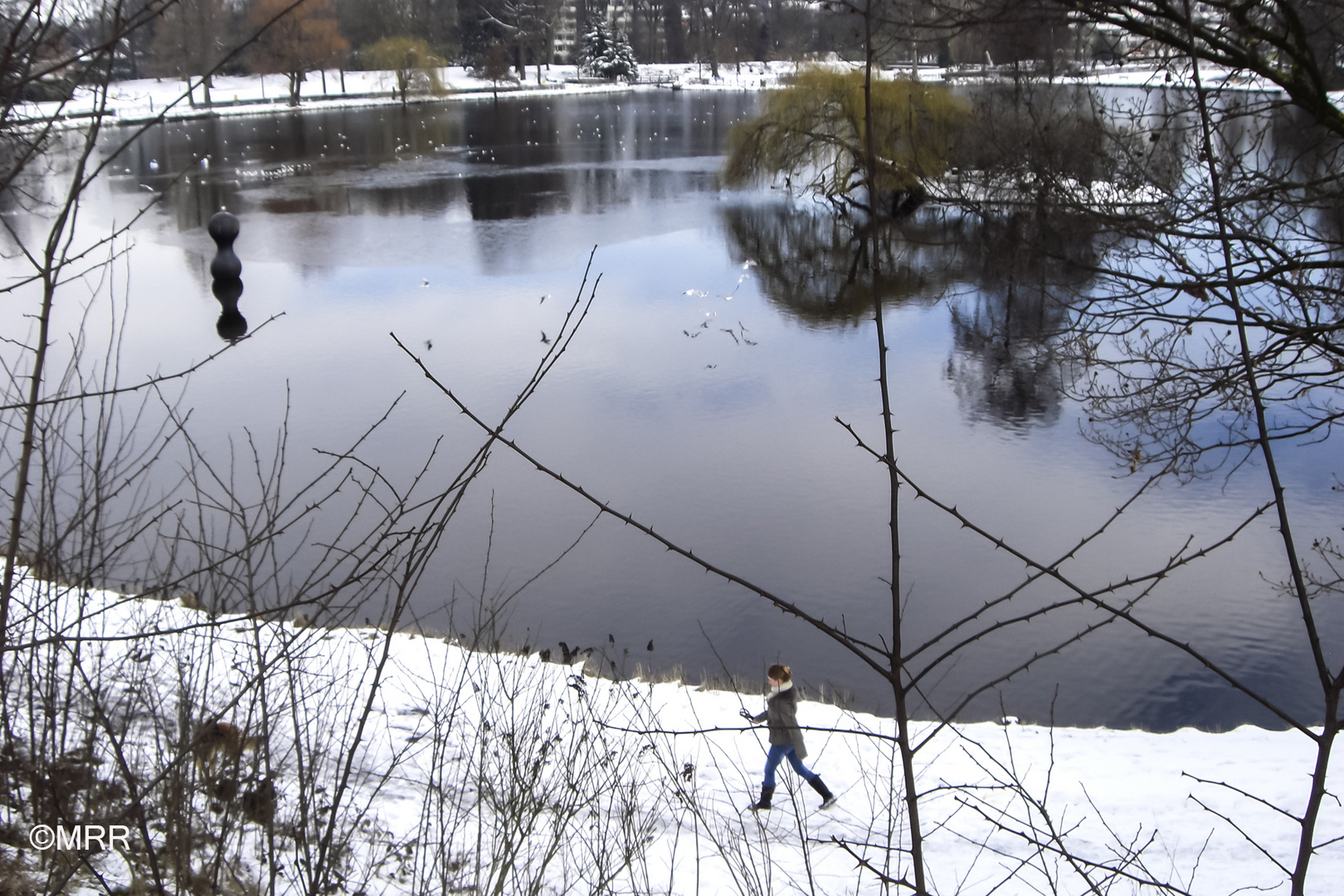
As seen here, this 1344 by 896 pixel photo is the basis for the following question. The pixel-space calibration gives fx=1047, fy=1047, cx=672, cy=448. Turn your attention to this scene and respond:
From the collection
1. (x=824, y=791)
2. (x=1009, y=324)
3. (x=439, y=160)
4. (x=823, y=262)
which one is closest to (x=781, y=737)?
(x=824, y=791)

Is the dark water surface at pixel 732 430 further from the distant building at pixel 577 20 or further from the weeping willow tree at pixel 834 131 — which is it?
the distant building at pixel 577 20

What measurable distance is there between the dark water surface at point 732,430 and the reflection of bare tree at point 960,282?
0.26ft

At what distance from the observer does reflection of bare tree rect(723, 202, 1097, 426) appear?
12.3 meters

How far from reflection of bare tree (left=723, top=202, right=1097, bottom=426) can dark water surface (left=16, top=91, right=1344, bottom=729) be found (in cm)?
8

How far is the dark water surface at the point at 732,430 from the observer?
7699 mm

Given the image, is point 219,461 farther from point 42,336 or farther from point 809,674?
point 42,336

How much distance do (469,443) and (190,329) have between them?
6.17 metres

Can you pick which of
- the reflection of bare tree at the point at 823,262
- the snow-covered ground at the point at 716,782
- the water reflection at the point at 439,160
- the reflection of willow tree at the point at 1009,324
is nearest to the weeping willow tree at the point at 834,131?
the reflection of bare tree at the point at 823,262

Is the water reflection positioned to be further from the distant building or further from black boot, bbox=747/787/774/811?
the distant building

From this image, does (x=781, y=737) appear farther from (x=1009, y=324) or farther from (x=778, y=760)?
(x=1009, y=324)

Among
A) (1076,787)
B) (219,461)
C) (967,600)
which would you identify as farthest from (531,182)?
(1076,787)

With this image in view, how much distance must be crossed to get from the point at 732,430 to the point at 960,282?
297 inches

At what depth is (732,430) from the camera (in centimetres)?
A: 1120

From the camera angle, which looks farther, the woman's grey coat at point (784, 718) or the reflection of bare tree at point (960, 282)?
the reflection of bare tree at point (960, 282)
